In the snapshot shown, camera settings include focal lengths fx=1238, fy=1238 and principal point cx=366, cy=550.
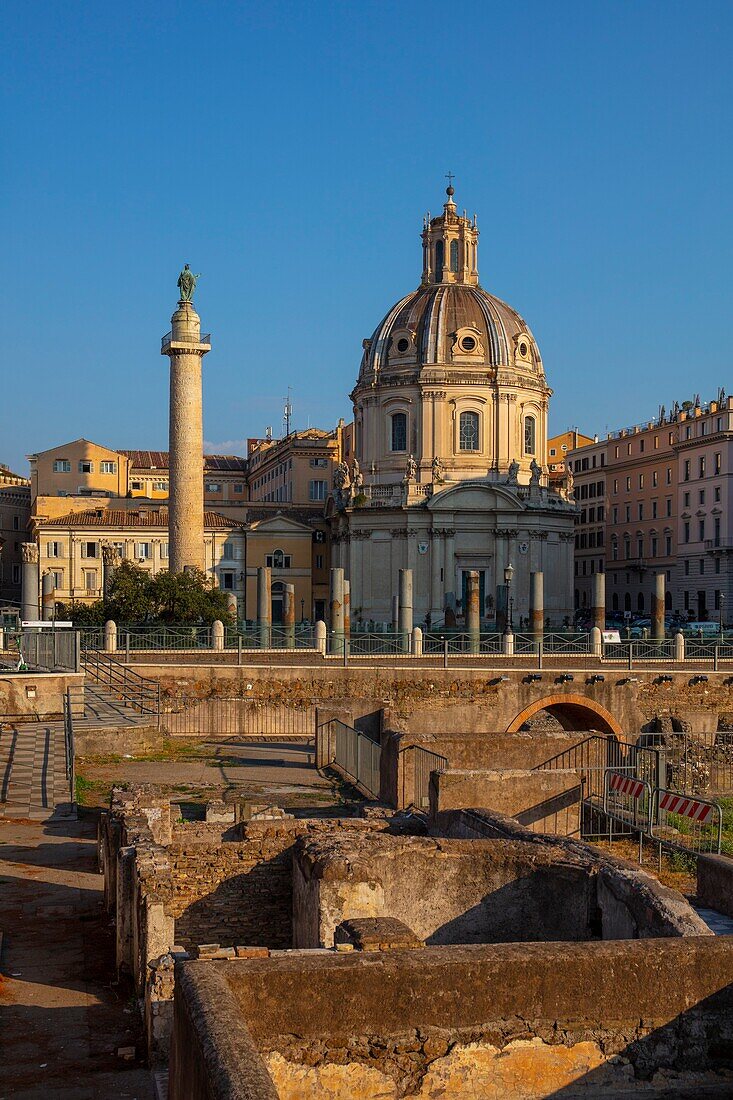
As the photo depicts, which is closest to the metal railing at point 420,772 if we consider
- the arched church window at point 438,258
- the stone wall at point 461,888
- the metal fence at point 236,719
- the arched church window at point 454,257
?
the stone wall at point 461,888

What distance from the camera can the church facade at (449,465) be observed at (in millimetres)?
69125

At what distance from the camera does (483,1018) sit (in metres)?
6.93

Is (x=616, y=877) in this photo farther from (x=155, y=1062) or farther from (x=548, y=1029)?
(x=155, y=1062)

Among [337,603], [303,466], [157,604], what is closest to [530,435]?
[303,466]

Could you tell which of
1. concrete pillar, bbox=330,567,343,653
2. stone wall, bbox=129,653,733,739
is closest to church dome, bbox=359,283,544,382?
concrete pillar, bbox=330,567,343,653

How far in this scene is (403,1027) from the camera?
677 cm

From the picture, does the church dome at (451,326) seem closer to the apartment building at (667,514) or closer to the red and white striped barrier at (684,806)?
the apartment building at (667,514)

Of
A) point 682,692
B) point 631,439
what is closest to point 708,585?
point 631,439

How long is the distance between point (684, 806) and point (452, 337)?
58563mm

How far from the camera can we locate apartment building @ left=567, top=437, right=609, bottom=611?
93625mm

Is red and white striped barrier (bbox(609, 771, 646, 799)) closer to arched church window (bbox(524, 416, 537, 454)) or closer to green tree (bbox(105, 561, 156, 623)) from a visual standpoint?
green tree (bbox(105, 561, 156, 623))

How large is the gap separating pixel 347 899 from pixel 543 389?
66419 millimetres

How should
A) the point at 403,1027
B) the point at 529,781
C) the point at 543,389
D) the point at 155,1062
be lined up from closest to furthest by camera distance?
the point at 403,1027 < the point at 155,1062 < the point at 529,781 < the point at 543,389

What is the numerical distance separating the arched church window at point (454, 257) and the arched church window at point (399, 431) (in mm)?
10672
